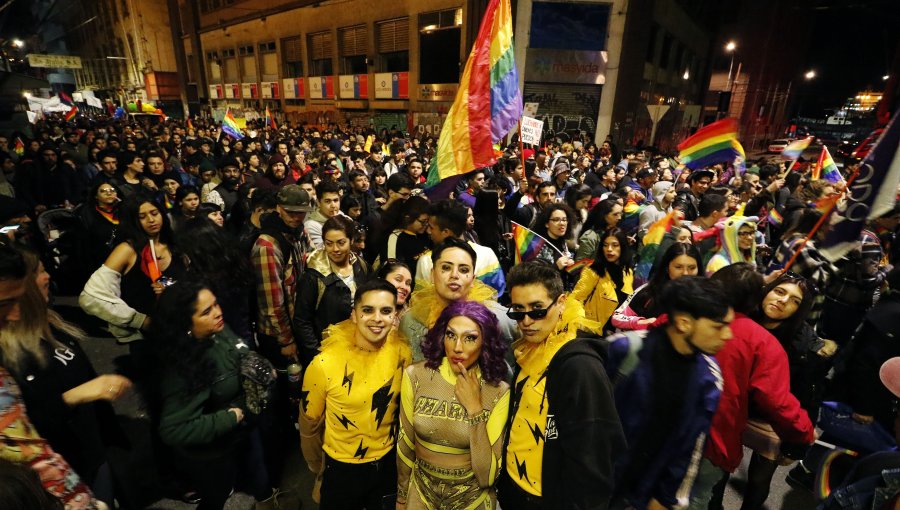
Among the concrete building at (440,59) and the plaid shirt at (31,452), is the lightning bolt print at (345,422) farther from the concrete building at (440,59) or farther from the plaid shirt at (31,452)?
the concrete building at (440,59)

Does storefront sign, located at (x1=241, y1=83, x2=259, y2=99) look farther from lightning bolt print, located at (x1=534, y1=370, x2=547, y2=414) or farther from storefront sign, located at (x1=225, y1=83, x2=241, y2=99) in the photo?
lightning bolt print, located at (x1=534, y1=370, x2=547, y2=414)

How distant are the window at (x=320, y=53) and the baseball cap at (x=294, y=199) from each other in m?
25.2

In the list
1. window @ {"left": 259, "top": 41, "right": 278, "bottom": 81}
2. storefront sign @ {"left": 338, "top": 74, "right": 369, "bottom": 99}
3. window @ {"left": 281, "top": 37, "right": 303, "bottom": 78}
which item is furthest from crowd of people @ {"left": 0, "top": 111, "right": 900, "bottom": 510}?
A: window @ {"left": 259, "top": 41, "right": 278, "bottom": 81}

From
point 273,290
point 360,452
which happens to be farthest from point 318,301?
point 360,452

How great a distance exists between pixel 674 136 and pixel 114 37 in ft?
199

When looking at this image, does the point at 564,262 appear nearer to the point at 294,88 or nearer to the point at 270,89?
the point at 294,88

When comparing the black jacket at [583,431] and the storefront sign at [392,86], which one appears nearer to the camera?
the black jacket at [583,431]

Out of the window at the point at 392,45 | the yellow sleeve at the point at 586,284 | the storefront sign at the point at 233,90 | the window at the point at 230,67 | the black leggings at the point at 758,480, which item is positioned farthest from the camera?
the storefront sign at the point at 233,90

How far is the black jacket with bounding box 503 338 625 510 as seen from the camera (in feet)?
5.61

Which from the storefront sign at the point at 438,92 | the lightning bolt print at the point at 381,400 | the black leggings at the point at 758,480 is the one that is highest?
the storefront sign at the point at 438,92

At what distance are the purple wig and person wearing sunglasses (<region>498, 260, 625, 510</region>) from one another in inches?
4.3

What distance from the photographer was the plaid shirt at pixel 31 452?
1607mm

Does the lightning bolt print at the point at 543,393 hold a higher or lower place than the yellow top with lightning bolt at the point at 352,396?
higher

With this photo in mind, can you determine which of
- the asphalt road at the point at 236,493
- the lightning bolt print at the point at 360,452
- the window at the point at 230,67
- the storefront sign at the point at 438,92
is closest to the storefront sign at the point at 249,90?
the window at the point at 230,67
